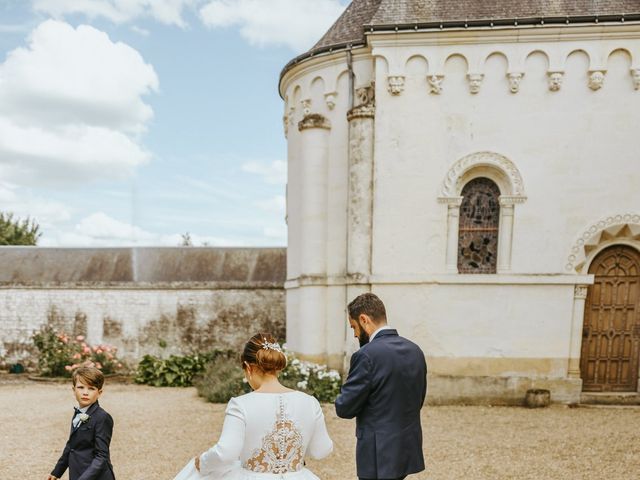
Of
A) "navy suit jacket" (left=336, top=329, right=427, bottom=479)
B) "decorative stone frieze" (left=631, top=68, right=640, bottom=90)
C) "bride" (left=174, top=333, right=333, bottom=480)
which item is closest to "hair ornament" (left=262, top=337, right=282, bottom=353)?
"bride" (left=174, top=333, right=333, bottom=480)

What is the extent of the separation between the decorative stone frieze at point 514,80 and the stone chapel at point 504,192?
0.06 feet

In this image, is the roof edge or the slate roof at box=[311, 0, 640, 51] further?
the slate roof at box=[311, 0, 640, 51]

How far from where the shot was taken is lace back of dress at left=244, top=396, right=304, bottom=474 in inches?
85.5

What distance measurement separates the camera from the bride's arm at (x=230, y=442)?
6.82 ft

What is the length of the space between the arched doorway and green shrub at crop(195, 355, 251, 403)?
6.35m

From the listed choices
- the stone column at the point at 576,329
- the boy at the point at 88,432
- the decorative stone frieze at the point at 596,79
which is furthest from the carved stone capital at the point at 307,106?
the boy at the point at 88,432

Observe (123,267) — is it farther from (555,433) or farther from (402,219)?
(555,433)

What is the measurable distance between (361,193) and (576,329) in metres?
4.61

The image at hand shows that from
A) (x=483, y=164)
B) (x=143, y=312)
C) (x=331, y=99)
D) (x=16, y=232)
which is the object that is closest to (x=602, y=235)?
(x=483, y=164)

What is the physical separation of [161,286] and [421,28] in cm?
900

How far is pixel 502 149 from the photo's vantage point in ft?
27.0

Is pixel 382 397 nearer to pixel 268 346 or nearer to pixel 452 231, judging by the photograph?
pixel 268 346

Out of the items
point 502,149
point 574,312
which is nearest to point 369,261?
point 502,149

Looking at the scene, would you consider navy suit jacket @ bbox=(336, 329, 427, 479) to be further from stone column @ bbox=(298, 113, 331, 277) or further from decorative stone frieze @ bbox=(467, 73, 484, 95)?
decorative stone frieze @ bbox=(467, 73, 484, 95)
